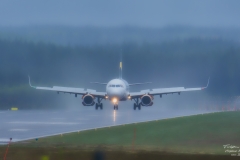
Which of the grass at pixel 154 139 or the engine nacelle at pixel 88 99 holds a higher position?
the engine nacelle at pixel 88 99

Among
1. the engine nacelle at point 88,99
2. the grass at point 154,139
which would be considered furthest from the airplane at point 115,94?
the grass at point 154,139

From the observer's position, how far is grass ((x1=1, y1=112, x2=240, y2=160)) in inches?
910

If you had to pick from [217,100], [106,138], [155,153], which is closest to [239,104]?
[217,100]

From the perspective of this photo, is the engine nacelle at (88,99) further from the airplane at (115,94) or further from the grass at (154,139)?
the grass at (154,139)

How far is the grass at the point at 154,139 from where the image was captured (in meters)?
23.1

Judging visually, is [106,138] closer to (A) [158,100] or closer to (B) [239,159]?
(B) [239,159]

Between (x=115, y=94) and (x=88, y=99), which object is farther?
(x=88, y=99)

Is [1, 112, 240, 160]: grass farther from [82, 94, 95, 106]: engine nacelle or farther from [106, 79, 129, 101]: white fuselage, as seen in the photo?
[82, 94, 95, 106]: engine nacelle

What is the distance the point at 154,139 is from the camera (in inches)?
1064

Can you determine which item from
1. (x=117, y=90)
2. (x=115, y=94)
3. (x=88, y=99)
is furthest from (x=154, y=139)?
(x=88, y=99)

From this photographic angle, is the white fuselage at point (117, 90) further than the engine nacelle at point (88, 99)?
No

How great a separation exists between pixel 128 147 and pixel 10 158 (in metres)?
5.86

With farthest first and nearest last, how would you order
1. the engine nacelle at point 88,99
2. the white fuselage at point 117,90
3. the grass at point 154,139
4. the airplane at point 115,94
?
the engine nacelle at point 88,99
the airplane at point 115,94
the white fuselage at point 117,90
the grass at point 154,139

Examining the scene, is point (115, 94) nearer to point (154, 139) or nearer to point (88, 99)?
point (88, 99)
